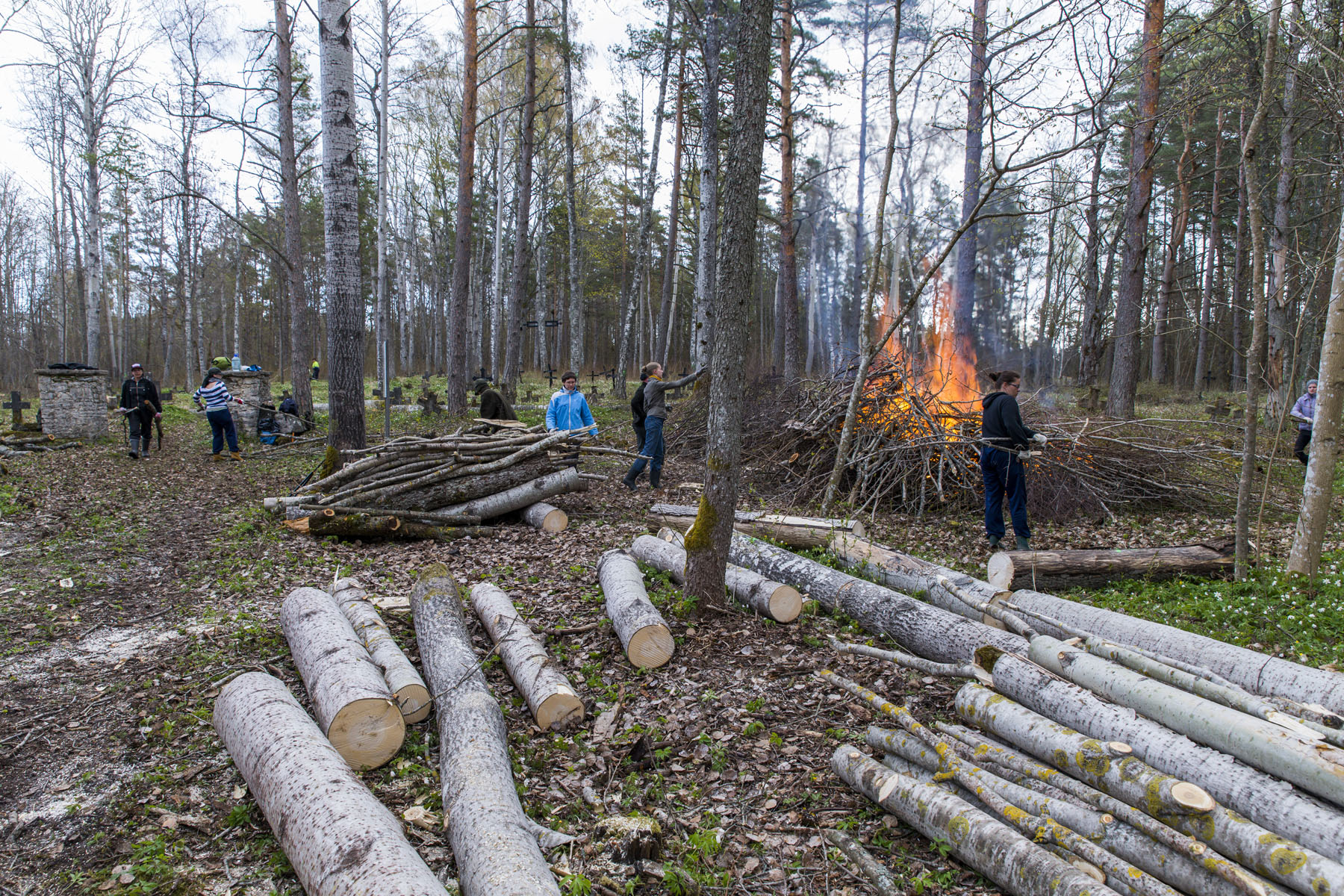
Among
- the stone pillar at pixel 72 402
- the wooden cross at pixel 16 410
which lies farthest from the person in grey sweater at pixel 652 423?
the wooden cross at pixel 16 410

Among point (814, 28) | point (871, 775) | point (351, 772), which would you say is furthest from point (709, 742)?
point (814, 28)

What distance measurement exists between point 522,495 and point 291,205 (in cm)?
1127

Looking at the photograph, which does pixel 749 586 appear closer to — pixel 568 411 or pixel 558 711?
pixel 558 711

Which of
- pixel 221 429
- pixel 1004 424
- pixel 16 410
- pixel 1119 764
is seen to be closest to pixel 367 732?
pixel 1119 764

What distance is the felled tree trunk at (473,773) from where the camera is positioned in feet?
8.16

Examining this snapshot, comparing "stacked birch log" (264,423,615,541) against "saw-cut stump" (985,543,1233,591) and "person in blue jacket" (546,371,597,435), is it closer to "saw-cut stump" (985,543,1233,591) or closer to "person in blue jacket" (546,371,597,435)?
"person in blue jacket" (546,371,597,435)

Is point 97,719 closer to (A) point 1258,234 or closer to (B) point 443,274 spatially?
(A) point 1258,234

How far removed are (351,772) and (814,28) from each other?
24762 millimetres

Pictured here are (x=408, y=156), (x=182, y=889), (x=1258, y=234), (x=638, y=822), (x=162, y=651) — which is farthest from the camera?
(x=408, y=156)

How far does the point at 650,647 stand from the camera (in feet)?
14.9

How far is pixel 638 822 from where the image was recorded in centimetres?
287

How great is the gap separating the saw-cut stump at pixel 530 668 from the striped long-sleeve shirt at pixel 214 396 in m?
10.1

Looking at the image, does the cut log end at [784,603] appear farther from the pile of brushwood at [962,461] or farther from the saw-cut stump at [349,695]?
the pile of brushwood at [962,461]

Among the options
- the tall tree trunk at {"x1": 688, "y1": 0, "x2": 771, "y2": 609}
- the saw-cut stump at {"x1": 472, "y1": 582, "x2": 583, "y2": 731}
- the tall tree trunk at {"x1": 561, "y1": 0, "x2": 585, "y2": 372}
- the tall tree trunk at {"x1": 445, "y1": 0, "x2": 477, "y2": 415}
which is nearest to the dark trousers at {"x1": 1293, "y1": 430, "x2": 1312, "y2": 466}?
the tall tree trunk at {"x1": 688, "y1": 0, "x2": 771, "y2": 609}
